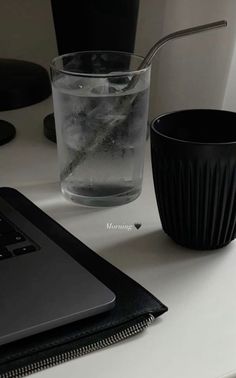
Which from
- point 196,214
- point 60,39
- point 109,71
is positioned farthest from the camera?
point 60,39

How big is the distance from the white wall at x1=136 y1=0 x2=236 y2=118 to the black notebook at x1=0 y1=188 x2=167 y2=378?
37 cm

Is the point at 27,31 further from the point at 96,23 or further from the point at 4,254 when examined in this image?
the point at 4,254

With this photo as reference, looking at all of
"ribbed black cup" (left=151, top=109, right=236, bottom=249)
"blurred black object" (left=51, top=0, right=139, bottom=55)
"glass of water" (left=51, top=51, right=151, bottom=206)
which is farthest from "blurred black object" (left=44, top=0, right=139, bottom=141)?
"ribbed black cup" (left=151, top=109, right=236, bottom=249)

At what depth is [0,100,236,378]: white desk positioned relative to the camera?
385 millimetres

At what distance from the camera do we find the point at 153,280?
479 mm

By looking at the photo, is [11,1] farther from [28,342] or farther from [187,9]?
[28,342]

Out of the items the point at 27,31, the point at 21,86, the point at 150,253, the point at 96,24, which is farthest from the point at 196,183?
the point at 27,31

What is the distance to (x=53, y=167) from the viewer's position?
702 millimetres

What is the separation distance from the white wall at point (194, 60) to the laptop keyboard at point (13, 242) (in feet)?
1.24

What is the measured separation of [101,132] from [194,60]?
268 millimetres

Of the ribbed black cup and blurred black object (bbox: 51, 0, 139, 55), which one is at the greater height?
blurred black object (bbox: 51, 0, 139, 55)

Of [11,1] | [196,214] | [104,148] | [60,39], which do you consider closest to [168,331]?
[196,214]

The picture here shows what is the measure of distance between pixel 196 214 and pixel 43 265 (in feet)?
0.46

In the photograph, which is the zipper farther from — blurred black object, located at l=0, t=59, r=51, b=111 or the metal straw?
blurred black object, located at l=0, t=59, r=51, b=111
